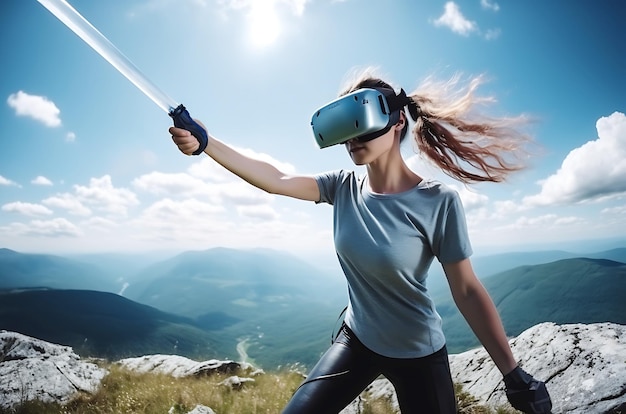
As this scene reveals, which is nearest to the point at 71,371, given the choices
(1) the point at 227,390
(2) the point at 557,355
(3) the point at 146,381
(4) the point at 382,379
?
(3) the point at 146,381

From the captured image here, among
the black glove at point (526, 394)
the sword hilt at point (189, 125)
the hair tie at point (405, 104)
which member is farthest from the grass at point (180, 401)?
the sword hilt at point (189, 125)

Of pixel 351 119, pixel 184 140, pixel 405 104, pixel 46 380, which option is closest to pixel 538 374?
pixel 405 104

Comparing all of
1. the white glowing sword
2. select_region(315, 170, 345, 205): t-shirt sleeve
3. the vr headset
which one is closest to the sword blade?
the white glowing sword

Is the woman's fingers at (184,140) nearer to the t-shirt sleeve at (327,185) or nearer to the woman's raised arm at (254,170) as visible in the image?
the woman's raised arm at (254,170)

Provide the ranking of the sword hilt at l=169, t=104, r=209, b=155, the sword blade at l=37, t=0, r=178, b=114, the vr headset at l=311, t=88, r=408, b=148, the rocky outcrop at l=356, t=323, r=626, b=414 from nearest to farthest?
the sword blade at l=37, t=0, r=178, b=114 < the sword hilt at l=169, t=104, r=209, b=155 < the vr headset at l=311, t=88, r=408, b=148 < the rocky outcrop at l=356, t=323, r=626, b=414

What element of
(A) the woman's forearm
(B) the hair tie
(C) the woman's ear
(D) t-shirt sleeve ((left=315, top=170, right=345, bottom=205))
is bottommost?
(A) the woman's forearm

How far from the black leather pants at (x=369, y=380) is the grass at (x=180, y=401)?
3.33m

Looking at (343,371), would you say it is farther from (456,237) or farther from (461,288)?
(456,237)

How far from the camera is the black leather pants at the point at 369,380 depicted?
222 cm

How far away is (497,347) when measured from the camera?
2.22 metres

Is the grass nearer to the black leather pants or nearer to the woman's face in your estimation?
the black leather pants

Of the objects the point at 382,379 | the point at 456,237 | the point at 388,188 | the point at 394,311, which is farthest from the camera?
the point at 382,379

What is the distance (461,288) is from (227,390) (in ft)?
21.7

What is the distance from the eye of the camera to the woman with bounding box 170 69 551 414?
222 centimetres
